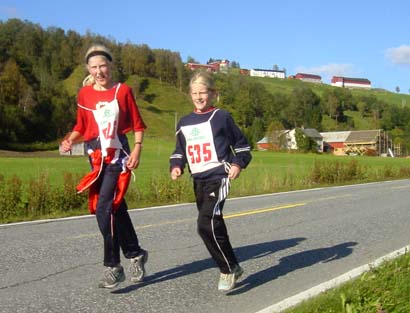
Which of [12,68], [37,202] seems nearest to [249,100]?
[12,68]

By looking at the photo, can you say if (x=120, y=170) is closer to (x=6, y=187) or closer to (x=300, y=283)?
(x=300, y=283)

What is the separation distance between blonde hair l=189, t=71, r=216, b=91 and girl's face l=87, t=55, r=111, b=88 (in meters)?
0.76

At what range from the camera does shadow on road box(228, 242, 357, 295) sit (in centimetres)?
538

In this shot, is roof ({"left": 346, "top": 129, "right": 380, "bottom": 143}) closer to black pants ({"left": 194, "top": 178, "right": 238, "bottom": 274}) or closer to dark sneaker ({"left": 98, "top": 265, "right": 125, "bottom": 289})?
black pants ({"left": 194, "top": 178, "right": 238, "bottom": 274})

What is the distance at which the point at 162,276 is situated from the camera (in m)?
5.57

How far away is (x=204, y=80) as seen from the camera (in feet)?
16.1

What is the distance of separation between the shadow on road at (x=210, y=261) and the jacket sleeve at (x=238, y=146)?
150cm

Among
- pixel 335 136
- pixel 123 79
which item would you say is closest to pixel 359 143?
pixel 335 136

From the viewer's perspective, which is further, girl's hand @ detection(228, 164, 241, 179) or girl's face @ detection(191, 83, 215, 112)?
girl's face @ detection(191, 83, 215, 112)

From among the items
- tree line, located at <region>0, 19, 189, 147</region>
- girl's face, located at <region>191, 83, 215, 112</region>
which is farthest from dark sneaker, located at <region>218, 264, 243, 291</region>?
tree line, located at <region>0, 19, 189, 147</region>

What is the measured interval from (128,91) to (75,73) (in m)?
143

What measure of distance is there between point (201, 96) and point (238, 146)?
555mm

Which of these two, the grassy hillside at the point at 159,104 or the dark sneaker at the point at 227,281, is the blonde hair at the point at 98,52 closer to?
the dark sneaker at the point at 227,281

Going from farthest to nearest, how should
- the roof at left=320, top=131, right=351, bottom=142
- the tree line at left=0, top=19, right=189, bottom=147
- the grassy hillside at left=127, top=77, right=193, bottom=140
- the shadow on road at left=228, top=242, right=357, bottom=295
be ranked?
the roof at left=320, top=131, right=351, bottom=142 < the grassy hillside at left=127, top=77, right=193, bottom=140 < the tree line at left=0, top=19, right=189, bottom=147 < the shadow on road at left=228, top=242, right=357, bottom=295
